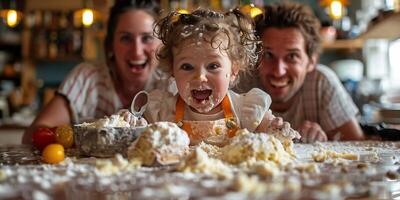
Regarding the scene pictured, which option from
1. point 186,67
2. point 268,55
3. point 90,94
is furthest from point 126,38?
point 186,67

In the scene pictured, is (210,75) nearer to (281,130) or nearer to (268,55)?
(281,130)

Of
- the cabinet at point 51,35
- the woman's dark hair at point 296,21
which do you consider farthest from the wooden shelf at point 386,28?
the cabinet at point 51,35

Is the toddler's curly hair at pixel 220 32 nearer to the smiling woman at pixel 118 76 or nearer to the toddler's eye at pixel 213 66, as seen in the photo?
the toddler's eye at pixel 213 66

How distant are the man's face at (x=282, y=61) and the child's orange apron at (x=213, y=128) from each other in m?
0.45

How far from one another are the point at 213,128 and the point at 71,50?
342 centimetres

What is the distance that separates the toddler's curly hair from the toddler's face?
0.02m

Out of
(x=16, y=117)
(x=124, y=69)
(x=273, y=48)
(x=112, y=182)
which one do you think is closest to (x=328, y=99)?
(x=273, y=48)

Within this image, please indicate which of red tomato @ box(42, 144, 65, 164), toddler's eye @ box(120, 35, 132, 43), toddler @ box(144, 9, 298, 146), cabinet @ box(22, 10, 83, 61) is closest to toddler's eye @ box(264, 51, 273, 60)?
toddler @ box(144, 9, 298, 146)

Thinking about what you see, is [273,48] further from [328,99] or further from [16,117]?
[16,117]

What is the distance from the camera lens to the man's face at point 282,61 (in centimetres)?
173

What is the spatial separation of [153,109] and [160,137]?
0.39m

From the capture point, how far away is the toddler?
A: 4.06 feet

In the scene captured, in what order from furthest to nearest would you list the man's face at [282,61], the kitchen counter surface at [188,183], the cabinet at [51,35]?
the cabinet at [51,35], the man's face at [282,61], the kitchen counter surface at [188,183]

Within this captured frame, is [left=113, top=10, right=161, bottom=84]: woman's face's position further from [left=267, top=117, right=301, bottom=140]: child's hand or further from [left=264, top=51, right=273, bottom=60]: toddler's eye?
[left=267, top=117, right=301, bottom=140]: child's hand
